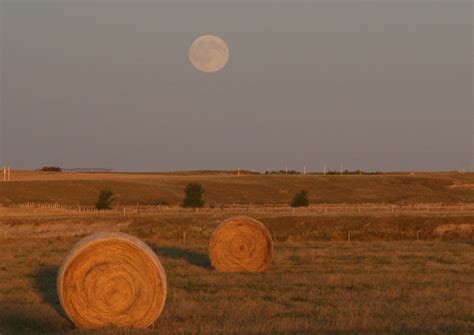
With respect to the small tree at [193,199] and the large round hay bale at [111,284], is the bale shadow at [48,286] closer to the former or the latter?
the large round hay bale at [111,284]

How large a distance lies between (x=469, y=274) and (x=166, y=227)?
22.4 m

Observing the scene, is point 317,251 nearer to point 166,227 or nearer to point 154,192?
point 166,227

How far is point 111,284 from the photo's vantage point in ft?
48.0

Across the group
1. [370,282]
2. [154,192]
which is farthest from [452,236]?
[154,192]

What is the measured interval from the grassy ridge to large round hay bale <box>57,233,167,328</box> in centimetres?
6433

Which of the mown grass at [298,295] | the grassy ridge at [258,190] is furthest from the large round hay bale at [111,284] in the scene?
the grassy ridge at [258,190]

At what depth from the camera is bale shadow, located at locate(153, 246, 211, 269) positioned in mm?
25172

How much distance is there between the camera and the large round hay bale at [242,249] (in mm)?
23969

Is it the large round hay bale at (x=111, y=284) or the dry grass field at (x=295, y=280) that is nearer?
the dry grass field at (x=295, y=280)

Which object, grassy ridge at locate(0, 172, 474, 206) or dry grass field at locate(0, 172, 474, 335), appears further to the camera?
grassy ridge at locate(0, 172, 474, 206)

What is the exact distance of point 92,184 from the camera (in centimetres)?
9731

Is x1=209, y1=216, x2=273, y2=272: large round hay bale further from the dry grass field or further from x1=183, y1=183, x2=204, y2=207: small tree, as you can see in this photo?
x1=183, y1=183, x2=204, y2=207: small tree

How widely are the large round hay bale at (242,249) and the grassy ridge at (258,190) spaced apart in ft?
177

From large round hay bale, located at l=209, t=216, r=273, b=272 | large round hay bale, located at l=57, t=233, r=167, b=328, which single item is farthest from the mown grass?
large round hay bale, located at l=209, t=216, r=273, b=272
